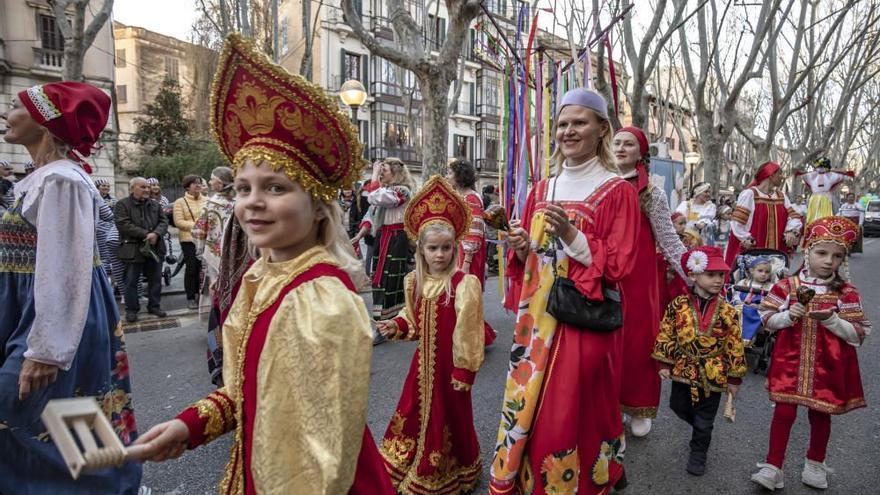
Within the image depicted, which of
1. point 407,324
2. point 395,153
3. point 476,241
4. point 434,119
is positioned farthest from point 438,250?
point 395,153

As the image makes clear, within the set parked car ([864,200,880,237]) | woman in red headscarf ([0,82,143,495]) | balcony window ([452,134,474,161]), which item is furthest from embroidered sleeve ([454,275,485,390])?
balcony window ([452,134,474,161])

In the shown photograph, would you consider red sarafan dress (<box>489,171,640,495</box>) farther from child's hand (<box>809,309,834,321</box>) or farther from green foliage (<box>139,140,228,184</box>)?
green foliage (<box>139,140,228,184</box>)

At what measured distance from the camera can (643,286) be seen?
132 inches

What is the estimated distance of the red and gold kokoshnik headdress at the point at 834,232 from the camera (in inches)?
117

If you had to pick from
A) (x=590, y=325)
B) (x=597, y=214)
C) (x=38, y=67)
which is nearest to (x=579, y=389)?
(x=590, y=325)

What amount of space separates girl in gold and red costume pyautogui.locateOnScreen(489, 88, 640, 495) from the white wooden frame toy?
1748mm

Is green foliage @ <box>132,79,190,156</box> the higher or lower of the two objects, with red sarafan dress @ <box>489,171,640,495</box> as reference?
higher

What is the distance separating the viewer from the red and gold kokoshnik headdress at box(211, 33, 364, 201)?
1.49 meters

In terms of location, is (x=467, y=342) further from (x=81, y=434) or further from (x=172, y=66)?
(x=172, y=66)

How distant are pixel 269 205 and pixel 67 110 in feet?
5.30

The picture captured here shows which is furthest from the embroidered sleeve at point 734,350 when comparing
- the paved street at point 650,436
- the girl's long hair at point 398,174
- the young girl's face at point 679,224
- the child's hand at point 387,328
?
the girl's long hair at point 398,174

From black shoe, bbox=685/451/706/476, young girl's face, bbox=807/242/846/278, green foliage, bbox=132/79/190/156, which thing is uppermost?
green foliage, bbox=132/79/190/156

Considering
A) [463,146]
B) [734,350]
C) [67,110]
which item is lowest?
[734,350]

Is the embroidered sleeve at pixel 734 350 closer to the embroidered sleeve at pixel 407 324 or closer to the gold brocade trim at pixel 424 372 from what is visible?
the gold brocade trim at pixel 424 372
